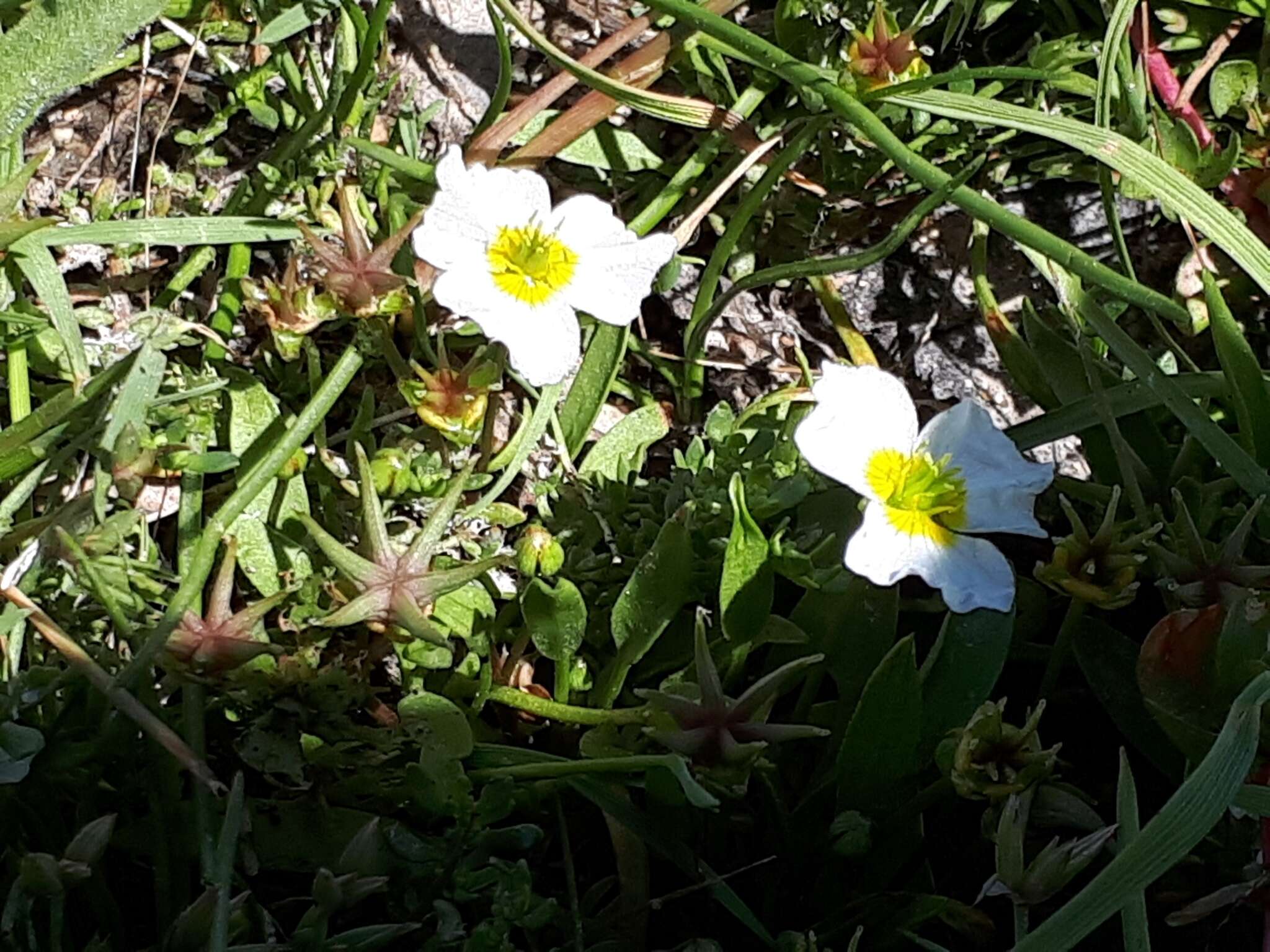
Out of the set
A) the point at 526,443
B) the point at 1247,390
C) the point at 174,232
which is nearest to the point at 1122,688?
the point at 1247,390

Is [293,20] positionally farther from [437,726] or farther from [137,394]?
[437,726]

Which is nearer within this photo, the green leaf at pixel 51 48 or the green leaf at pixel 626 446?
the green leaf at pixel 51 48

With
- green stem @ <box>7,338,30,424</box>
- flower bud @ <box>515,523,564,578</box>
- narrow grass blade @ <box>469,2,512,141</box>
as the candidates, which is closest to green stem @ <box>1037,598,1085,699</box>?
flower bud @ <box>515,523,564,578</box>

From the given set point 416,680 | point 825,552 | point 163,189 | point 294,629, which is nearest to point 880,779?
point 825,552

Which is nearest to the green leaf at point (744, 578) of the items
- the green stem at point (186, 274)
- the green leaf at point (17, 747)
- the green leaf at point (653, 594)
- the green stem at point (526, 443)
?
the green leaf at point (653, 594)

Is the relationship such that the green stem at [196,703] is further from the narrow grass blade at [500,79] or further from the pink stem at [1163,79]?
the pink stem at [1163,79]

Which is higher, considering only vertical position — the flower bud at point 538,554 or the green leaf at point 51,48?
the green leaf at point 51,48

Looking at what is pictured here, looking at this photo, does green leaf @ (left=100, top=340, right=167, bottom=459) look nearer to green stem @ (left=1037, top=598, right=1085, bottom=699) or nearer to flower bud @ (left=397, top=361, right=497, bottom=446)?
flower bud @ (left=397, top=361, right=497, bottom=446)

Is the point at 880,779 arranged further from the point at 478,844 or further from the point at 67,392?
the point at 67,392
